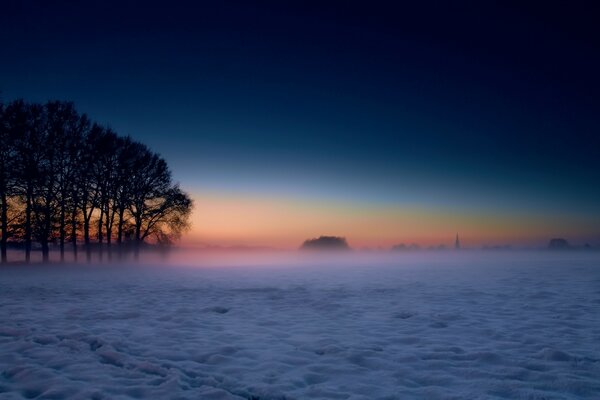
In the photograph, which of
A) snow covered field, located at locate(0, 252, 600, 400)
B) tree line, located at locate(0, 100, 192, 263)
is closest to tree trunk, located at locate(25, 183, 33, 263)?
tree line, located at locate(0, 100, 192, 263)

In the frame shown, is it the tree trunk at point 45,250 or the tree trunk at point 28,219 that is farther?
the tree trunk at point 45,250

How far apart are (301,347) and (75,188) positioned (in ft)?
104

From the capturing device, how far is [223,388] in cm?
540

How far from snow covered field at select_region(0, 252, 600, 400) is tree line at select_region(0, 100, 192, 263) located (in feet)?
63.1

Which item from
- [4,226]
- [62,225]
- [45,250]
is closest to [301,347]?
[4,226]

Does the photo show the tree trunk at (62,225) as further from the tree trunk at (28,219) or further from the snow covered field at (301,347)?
the snow covered field at (301,347)

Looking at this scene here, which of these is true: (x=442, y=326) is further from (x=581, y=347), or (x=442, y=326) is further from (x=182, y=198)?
(x=182, y=198)

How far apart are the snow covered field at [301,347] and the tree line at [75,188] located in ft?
63.1

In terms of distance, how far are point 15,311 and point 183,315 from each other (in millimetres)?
5097

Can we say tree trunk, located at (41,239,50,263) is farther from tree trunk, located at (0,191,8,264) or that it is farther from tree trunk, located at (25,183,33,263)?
tree trunk, located at (0,191,8,264)

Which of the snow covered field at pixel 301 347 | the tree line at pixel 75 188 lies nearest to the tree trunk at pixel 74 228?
the tree line at pixel 75 188

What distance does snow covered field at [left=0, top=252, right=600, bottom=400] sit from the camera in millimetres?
5328

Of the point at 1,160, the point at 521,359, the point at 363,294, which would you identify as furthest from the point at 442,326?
the point at 1,160

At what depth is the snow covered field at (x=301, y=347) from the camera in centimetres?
533
